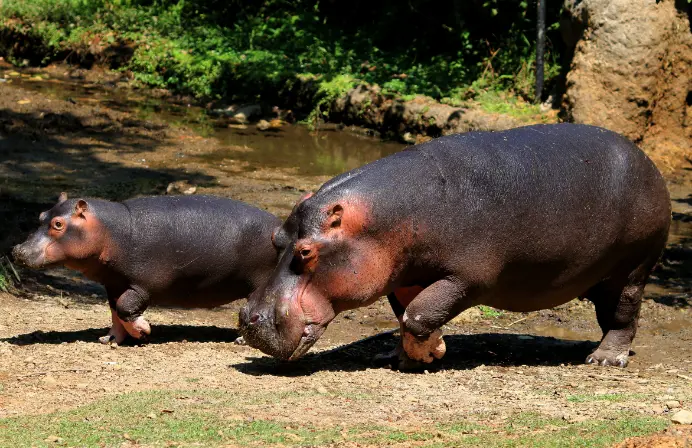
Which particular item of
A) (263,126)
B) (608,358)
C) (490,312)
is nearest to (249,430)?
(608,358)

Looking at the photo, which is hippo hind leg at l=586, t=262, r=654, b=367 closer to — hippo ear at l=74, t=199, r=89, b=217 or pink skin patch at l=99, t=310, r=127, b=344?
pink skin patch at l=99, t=310, r=127, b=344

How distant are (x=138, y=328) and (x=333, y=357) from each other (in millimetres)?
1480

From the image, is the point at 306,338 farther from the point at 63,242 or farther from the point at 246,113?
the point at 246,113

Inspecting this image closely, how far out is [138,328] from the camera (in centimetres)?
789

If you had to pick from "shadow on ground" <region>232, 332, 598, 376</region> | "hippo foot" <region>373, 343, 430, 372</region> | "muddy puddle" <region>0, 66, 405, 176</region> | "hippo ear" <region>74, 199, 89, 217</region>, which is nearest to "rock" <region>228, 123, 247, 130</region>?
"muddy puddle" <region>0, 66, 405, 176</region>

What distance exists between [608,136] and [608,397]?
2.26 metres

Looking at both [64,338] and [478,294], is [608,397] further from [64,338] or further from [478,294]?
[64,338]

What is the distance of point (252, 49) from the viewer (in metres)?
20.5

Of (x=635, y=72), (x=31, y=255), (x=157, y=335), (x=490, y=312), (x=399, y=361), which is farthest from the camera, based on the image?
(x=635, y=72)

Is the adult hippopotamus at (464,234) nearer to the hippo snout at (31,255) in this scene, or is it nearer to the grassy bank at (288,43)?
the hippo snout at (31,255)

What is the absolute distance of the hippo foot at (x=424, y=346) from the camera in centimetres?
696

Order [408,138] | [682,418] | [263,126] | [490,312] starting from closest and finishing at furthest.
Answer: [682,418]
[490,312]
[408,138]
[263,126]

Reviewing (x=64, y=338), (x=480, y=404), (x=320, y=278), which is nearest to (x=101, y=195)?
(x=64, y=338)

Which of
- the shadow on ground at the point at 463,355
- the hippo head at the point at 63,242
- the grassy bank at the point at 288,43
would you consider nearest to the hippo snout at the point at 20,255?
the hippo head at the point at 63,242
